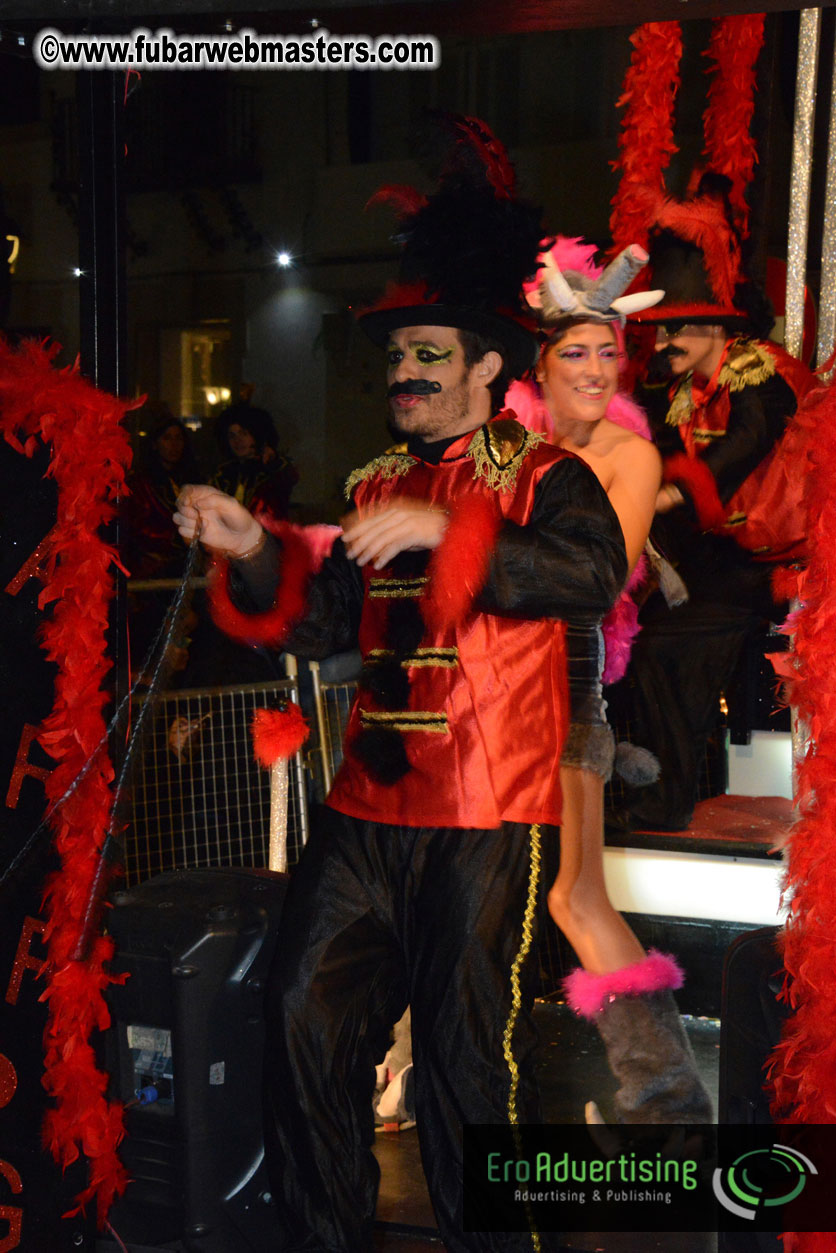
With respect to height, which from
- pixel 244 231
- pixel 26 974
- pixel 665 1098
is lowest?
pixel 665 1098

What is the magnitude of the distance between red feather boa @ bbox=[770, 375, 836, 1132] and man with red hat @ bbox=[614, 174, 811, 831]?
5.93 ft

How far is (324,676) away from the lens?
3746 millimetres

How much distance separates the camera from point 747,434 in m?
3.96

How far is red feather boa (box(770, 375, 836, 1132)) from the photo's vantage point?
1.98 metres

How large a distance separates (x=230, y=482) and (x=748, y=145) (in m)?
3.29

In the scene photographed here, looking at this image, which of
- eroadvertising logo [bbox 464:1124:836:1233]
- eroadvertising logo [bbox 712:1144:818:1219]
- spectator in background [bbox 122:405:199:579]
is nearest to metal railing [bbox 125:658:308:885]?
spectator in background [bbox 122:405:199:579]

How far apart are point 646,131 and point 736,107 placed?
0.36m

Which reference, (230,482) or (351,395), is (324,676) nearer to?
(230,482)

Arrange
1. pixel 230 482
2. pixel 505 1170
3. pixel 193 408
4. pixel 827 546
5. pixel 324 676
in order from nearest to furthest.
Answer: pixel 827 546, pixel 505 1170, pixel 324 676, pixel 230 482, pixel 193 408

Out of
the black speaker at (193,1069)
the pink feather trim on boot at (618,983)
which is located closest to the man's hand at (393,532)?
the black speaker at (193,1069)

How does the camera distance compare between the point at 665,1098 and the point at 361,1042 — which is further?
the point at 665,1098

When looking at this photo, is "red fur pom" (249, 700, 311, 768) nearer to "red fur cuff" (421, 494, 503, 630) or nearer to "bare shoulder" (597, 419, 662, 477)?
"red fur cuff" (421, 494, 503, 630)

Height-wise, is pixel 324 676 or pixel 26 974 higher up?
pixel 324 676

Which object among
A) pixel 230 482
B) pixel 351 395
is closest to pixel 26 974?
pixel 230 482
